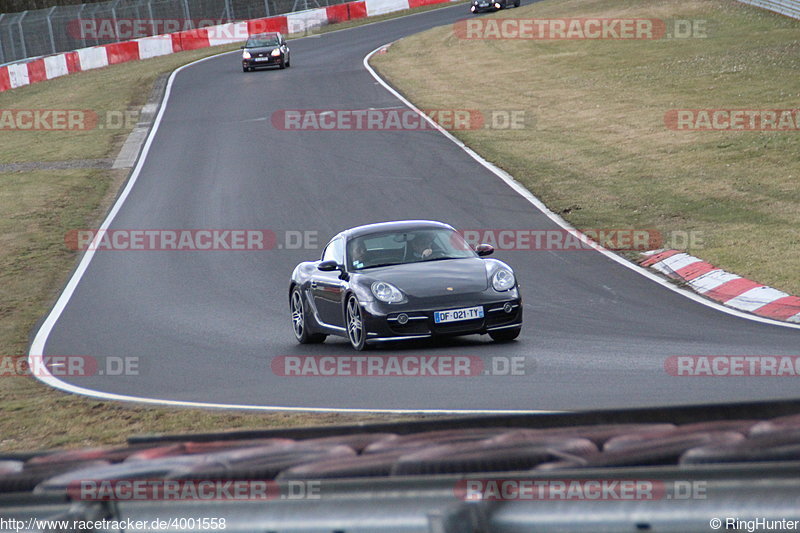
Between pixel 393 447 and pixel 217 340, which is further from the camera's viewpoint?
pixel 217 340

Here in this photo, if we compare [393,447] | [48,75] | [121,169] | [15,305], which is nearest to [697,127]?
[121,169]

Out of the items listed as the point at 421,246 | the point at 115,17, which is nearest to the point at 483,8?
the point at 115,17

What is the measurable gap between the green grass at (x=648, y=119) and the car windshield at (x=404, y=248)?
431cm

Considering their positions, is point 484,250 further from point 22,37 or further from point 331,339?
point 22,37

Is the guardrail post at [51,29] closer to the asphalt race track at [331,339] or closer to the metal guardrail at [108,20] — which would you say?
the metal guardrail at [108,20]

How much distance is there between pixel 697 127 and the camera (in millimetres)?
27000

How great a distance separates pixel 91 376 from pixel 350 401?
159 inches

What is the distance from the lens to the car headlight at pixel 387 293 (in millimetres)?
11391

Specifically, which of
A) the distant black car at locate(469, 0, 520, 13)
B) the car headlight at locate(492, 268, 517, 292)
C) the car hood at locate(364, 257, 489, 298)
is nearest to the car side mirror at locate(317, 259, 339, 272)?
the car hood at locate(364, 257, 489, 298)

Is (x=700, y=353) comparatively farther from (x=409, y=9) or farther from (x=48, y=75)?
(x=409, y=9)

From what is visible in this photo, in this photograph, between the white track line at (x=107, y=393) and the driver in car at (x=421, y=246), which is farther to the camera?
the driver in car at (x=421, y=246)

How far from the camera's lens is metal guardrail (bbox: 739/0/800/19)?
39219 millimetres

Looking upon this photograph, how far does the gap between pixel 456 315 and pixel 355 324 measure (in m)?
1.26

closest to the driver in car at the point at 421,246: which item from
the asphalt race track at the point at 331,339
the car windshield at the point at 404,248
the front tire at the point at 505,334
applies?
the car windshield at the point at 404,248
